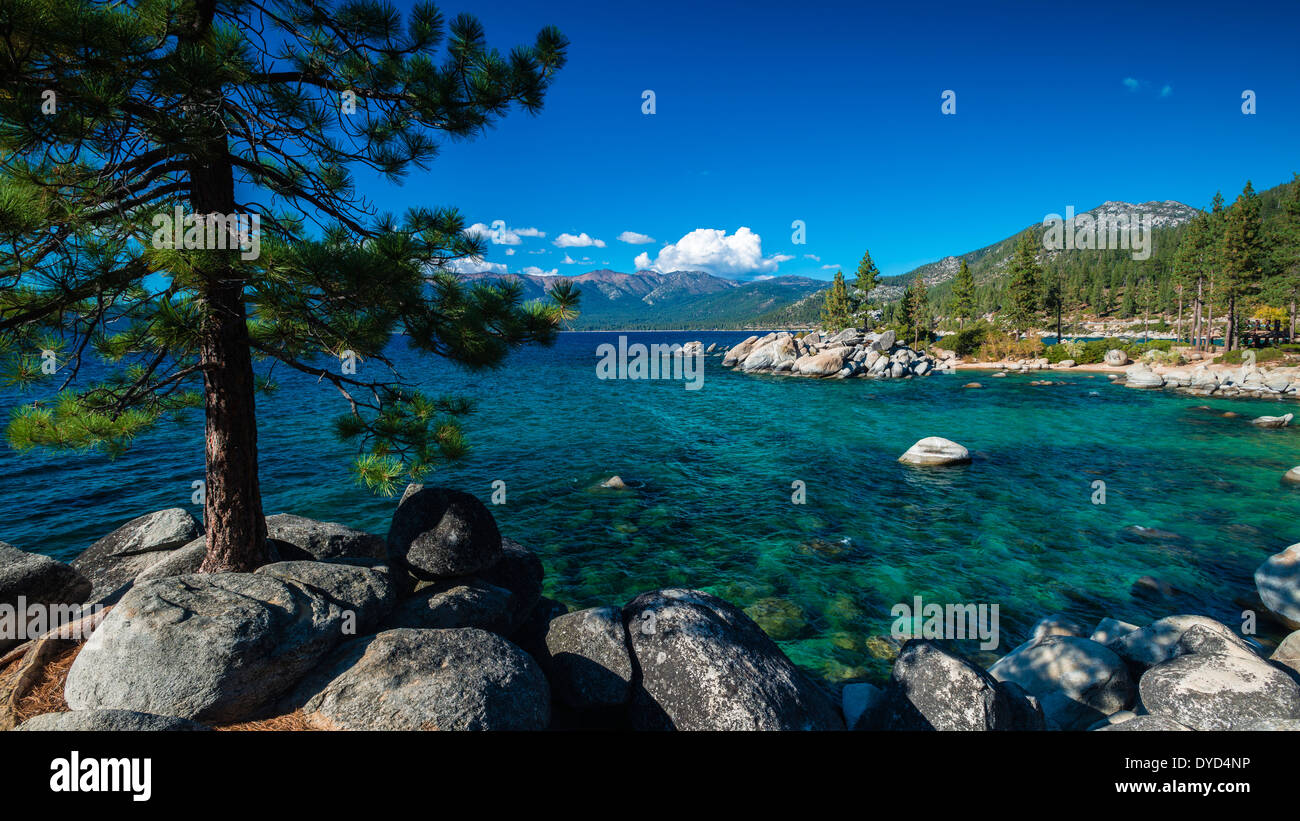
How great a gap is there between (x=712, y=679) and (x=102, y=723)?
18.6 feet

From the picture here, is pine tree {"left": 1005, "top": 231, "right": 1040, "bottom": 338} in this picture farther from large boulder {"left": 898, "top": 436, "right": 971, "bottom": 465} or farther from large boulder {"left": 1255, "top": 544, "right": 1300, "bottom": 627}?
large boulder {"left": 1255, "top": 544, "right": 1300, "bottom": 627}

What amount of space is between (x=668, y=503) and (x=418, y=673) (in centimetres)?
1449

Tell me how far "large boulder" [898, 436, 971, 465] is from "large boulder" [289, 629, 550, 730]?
22.9 m

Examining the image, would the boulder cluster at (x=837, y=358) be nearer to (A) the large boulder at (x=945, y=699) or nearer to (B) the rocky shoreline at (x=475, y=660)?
(B) the rocky shoreline at (x=475, y=660)

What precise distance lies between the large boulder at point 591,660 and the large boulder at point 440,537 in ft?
6.32

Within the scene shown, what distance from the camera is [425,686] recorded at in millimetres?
5281

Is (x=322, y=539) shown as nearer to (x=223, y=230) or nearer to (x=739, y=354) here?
(x=223, y=230)

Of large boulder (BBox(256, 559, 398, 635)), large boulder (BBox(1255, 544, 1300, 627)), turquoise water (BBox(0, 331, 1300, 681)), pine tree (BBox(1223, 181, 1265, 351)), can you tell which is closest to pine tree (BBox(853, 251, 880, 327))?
pine tree (BBox(1223, 181, 1265, 351))

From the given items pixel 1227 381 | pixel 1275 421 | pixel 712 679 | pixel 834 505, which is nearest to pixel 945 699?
A: pixel 712 679

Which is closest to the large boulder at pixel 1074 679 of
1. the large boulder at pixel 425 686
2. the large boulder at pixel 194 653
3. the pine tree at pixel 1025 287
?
the large boulder at pixel 425 686

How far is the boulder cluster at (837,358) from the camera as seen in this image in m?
70.3

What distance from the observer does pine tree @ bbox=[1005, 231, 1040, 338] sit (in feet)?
254
